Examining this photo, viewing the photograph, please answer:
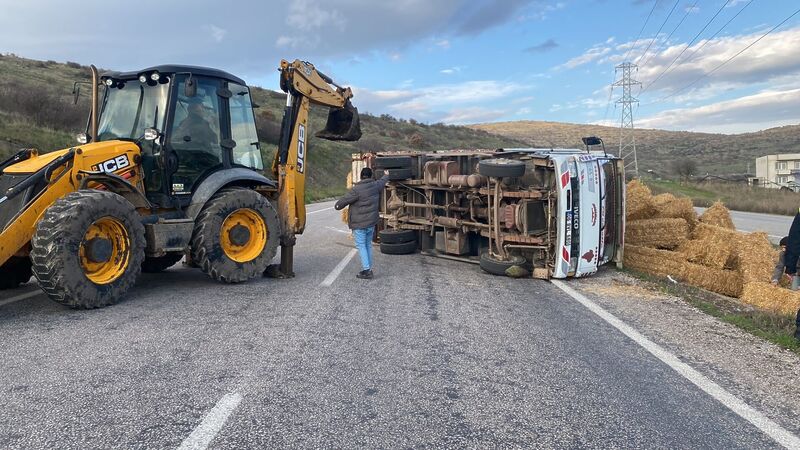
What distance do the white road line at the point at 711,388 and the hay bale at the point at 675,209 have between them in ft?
15.4

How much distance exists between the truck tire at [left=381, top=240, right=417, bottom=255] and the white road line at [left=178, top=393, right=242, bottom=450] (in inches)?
290

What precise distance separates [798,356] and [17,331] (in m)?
7.47

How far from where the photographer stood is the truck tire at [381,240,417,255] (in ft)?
37.4

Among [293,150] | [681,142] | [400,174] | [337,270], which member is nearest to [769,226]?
[400,174]

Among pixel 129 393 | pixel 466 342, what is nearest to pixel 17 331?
pixel 129 393

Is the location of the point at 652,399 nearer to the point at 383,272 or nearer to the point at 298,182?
the point at 383,272

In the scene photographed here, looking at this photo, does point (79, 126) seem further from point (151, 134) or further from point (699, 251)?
point (699, 251)

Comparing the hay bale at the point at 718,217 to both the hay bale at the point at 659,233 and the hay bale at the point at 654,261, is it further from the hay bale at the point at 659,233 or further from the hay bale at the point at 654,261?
the hay bale at the point at 654,261

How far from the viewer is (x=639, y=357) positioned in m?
5.20

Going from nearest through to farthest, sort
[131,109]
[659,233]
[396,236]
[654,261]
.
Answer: [131,109] < [654,261] < [659,233] < [396,236]

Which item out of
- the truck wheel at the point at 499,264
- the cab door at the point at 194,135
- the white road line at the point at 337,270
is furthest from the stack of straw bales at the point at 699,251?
the cab door at the point at 194,135

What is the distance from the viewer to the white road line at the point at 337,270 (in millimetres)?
8375

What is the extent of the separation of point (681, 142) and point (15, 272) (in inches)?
4152

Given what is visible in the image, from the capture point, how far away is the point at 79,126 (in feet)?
88.6
